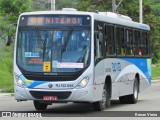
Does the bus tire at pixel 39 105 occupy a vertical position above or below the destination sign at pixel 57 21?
below

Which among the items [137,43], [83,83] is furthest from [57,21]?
[137,43]

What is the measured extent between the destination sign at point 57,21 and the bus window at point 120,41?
9.63 ft

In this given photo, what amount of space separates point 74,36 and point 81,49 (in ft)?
1.45

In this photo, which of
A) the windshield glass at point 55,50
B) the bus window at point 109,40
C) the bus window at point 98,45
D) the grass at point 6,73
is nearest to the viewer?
the windshield glass at point 55,50

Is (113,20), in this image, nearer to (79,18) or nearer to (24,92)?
(79,18)

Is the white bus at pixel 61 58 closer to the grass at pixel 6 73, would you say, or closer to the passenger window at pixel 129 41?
the passenger window at pixel 129 41

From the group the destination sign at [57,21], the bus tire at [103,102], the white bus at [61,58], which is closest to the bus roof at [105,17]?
the white bus at [61,58]

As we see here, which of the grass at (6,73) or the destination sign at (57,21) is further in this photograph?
the grass at (6,73)

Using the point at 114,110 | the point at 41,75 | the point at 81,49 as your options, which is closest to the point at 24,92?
the point at 41,75

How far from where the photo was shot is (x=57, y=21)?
17.1 metres

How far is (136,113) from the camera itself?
1730 cm

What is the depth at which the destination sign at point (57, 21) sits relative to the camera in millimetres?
17078

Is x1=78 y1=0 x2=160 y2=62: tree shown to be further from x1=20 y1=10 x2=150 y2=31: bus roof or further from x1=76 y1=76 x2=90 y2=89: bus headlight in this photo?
x1=76 y1=76 x2=90 y2=89: bus headlight

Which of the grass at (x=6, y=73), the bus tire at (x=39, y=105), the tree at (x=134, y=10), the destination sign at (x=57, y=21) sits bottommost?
the bus tire at (x=39, y=105)
